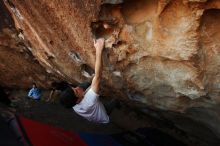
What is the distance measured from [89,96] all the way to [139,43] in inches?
21.4

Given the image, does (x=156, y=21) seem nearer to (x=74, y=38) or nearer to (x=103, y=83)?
(x=74, y=38)

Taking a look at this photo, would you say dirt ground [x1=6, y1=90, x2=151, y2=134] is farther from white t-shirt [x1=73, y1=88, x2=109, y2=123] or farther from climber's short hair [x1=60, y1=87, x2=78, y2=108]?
climber's short hair [x1=60, y1=87, x2=78, y2=108]

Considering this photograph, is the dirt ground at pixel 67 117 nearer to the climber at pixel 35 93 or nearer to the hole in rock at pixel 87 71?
the climber at pixel 35 93

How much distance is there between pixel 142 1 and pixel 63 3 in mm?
565

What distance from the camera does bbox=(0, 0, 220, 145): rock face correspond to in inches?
102

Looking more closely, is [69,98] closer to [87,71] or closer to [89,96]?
[89,96]

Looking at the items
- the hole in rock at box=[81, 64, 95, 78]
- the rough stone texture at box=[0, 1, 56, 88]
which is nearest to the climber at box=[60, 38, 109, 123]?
the hole in rock at box=[81, 64, 95, 78]

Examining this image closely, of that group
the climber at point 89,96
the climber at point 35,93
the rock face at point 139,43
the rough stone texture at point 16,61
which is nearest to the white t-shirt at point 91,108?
the climber at point 89,96

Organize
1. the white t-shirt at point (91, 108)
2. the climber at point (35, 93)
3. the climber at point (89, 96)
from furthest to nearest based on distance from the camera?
the climber at point (35, 93) < the white t-shirt at point (91, 108) < the climber at point (89, 96)

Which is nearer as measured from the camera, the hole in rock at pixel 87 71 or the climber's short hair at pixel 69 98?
the climber's short hair at pixel 69 98

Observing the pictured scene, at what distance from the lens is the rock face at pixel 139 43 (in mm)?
2598

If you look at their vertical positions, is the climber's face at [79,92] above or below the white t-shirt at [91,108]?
above

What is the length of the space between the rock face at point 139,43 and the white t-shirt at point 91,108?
25 centimetres

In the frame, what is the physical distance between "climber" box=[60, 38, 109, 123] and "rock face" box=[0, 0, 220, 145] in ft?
0.34
